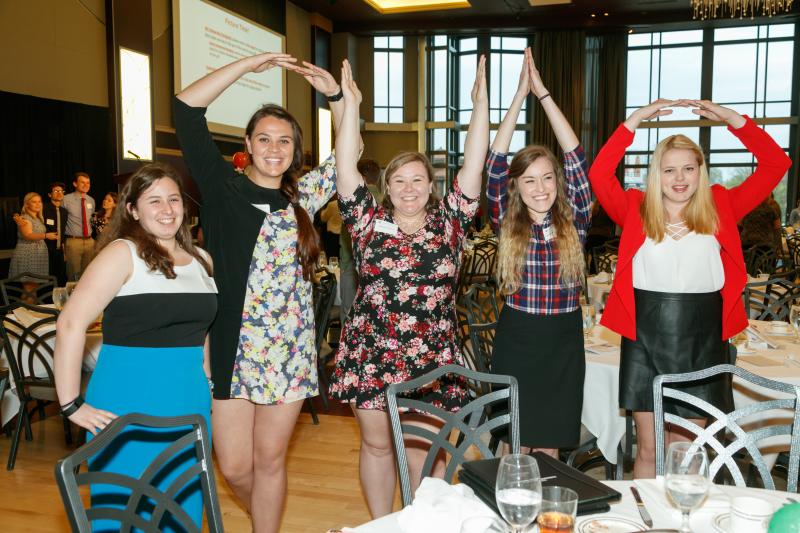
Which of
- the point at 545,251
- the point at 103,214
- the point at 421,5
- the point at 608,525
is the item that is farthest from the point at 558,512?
the point at 421,5

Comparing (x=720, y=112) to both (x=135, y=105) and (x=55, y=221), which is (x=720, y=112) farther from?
(x=135, y=105)

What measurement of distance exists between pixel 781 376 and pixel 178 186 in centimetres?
260

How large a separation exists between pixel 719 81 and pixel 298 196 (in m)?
15.2

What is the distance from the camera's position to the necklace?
2.79m

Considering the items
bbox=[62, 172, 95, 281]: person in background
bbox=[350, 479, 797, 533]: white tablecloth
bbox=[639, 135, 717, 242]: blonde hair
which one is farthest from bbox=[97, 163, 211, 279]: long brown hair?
bbox=[62, 172, 95, 281]: person in background

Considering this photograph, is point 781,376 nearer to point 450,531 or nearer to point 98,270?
point 450,531

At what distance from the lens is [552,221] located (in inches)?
108

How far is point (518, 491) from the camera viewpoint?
1307 mm

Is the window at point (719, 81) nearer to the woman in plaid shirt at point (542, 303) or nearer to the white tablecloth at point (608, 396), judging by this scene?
the white tablecloth at point (608, 396)

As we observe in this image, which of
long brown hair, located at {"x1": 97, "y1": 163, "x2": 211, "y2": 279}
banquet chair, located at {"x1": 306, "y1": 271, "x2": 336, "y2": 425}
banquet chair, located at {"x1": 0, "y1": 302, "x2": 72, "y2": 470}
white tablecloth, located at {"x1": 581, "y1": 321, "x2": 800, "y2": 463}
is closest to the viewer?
long brown hair, located at {"x1": 97, "y1": 163, "x2": 211, "y2": 279}

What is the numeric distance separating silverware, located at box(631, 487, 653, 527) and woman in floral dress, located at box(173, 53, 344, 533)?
130 cm

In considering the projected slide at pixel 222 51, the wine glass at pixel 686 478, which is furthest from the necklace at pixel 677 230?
the projected slide at pixel 222 51

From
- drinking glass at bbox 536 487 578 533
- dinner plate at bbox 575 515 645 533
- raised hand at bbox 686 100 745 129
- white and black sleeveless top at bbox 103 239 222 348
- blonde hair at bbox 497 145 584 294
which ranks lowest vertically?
dinner plate at bbox 575 515 645 533

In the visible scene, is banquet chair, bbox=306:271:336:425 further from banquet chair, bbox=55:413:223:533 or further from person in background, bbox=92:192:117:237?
person in background, bbox=92:192:117:237
